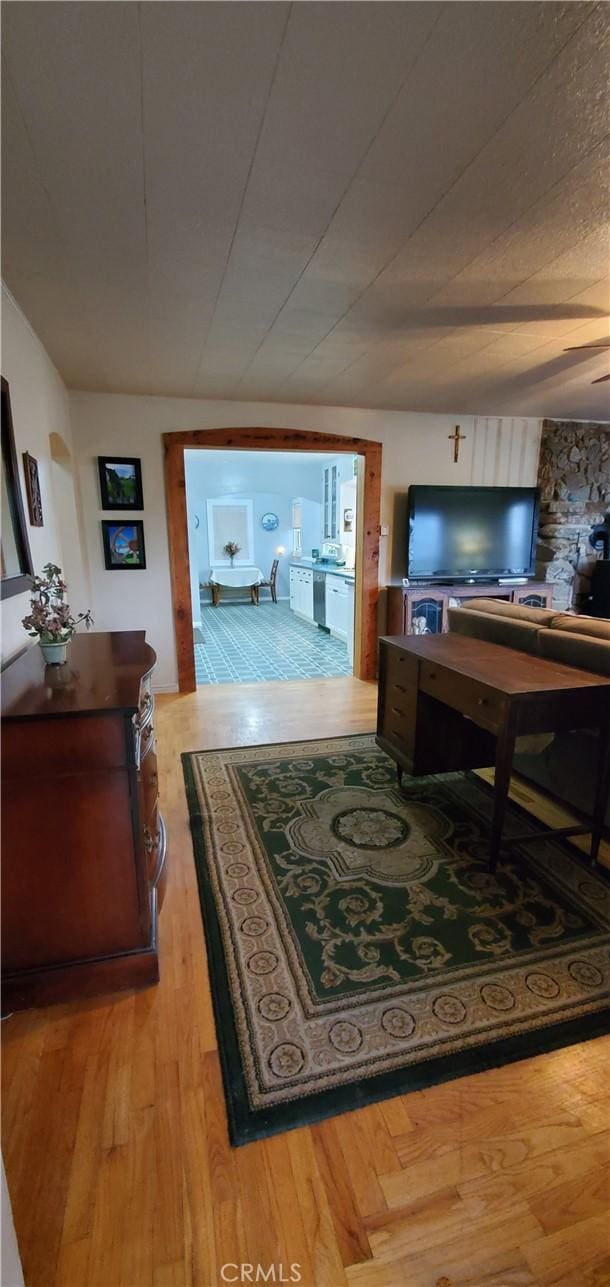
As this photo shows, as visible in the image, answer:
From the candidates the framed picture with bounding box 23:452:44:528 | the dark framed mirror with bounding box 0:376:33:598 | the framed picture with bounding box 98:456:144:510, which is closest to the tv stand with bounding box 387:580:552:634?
the framed picture with bounding box 98:456:144:510

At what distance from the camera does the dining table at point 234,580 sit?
9.38 m

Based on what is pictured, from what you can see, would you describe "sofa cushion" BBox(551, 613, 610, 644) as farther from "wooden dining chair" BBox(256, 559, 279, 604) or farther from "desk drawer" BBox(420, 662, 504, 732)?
"wooden dining chair" BBox(256, 559, 279, 604)

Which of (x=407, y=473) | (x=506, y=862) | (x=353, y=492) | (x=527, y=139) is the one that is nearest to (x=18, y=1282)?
(x=506, y=862)

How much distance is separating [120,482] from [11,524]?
220 cm

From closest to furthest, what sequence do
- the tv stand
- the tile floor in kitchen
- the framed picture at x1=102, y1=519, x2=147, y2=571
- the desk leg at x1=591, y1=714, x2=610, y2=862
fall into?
the desk leg at x1=591, y1=714, x2=610, y2=862
the framed picture at x1=102, y1=519, x2=147, y2=571
the tv stand
the tile floor in kitchen

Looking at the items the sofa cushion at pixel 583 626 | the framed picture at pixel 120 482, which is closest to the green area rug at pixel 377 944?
the sofa cushion at pixel 583 626

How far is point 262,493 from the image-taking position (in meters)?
9.66

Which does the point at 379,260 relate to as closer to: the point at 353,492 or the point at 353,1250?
the point at 353,1250

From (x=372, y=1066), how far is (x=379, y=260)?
2708mm

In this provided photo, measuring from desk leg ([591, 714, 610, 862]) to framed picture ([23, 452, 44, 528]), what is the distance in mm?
2679

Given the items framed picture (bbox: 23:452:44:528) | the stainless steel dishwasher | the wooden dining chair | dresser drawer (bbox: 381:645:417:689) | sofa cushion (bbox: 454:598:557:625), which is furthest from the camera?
the wooden dining chair

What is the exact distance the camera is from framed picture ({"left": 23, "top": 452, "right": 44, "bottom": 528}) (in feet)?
7.59

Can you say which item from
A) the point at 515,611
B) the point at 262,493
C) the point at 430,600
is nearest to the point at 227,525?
the point at 262,493

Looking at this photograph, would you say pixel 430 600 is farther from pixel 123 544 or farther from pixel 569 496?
pixel 123 544
